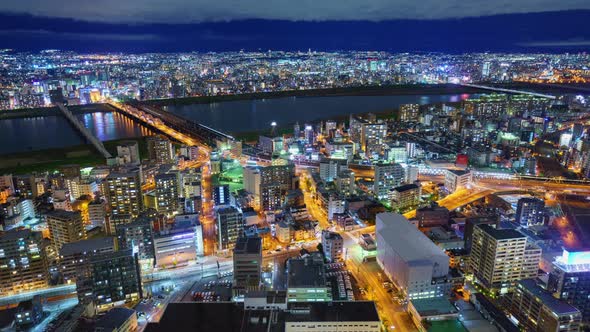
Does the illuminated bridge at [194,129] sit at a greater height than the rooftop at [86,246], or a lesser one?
greater

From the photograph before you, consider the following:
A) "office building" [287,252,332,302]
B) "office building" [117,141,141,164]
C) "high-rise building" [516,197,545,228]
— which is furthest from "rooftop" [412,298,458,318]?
"office building" [117,141,141,164]

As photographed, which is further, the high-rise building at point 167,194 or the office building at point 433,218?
the high-rise building at point 167,194

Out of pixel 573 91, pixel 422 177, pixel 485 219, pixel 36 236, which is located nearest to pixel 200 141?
pixel 422 177

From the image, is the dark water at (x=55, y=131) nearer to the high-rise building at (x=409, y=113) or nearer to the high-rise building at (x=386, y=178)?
the high-rise building at (x=409, y=113)

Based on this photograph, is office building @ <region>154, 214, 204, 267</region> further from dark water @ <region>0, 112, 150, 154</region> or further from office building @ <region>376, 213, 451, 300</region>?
dark water @ <region>0, 112, 150, 154</region>

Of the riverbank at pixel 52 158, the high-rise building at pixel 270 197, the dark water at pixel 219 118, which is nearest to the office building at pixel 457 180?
the high-rise building at pixel 270 197
